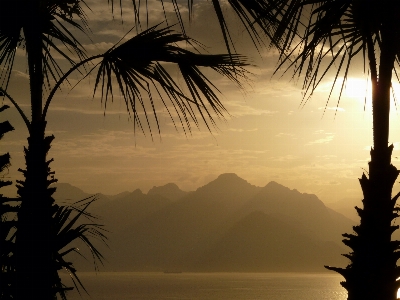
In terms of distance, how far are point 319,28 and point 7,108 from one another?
4.16 m

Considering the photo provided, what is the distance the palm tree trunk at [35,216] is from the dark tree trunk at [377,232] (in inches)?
125

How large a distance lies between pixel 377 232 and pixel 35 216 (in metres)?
3.71

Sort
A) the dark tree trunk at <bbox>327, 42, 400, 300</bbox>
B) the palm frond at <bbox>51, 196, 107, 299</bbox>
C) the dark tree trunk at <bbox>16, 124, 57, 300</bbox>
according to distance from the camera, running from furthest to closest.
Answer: the dark tree trunk at <bbox>327, 42, 400, 300</bbox> < the palm frond at <bbox>51, 196, 107, 299</bbox> < the dark tree trunk at <bbox>16, 124, 57, 300</bbox>

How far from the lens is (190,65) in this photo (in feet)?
13.3

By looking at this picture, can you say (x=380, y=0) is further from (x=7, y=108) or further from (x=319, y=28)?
(x=7, y=108)

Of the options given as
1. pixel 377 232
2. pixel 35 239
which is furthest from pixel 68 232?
pixel 377 232

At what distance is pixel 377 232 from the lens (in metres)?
6.20

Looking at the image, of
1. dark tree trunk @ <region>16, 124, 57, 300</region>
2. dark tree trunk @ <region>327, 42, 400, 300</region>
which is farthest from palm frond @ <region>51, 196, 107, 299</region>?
dark tree trunk @ <region>327, 42, 400, 300</region>

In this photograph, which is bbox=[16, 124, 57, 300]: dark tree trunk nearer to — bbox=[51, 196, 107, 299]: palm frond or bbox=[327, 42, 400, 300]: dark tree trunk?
bbox=[51, 196, 107, 299]: palm frond

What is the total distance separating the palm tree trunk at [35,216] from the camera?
5324 millimetres

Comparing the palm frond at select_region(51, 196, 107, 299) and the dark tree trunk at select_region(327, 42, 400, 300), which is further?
the dark tree trunk at select_region(327, 42, 400, 300)

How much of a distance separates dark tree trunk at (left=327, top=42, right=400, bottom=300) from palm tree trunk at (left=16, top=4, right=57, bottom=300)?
3.17m

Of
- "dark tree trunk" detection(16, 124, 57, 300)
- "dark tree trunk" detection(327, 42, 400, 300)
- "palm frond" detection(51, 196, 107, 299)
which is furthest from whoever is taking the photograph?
"dark tree trunk" detection(327, 42, 400, 300)

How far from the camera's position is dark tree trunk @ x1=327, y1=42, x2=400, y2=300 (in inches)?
242
